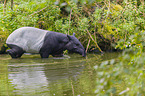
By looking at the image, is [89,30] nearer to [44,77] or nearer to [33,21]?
[33,21]

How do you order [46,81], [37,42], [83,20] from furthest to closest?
[83,20], [37,42], [46,81]

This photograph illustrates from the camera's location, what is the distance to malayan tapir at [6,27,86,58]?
1315 centimetres

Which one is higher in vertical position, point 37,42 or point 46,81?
point 46,81

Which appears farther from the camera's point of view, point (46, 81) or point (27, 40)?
point (27, 40)

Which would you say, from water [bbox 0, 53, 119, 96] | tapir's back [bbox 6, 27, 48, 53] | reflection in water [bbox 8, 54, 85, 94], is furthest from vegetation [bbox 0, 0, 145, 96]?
water [bbox 0, 53, 119, 96]

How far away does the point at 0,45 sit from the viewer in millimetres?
15523

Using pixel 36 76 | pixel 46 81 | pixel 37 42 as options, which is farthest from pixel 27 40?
pixel 46 81

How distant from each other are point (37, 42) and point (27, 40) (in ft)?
1.62

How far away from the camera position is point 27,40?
13.2m

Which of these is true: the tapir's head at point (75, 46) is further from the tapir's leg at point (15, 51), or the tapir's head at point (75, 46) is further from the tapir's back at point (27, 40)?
the tapir's leg at point (15, 51)

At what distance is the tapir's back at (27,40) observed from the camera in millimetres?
13156

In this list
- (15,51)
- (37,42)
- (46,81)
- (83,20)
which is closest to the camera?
(46,81)

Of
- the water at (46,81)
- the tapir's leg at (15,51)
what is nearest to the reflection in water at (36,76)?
the water at (46,81)

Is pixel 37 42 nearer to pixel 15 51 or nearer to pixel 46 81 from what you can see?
pixel 15 51
